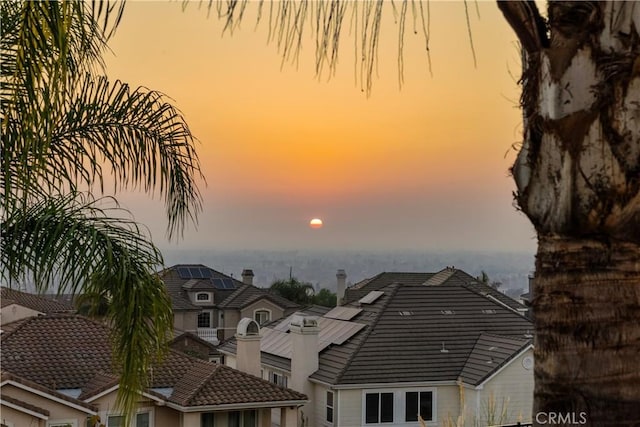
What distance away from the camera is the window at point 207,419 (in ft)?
48.6

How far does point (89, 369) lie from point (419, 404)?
25.7 ft

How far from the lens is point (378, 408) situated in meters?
18.5

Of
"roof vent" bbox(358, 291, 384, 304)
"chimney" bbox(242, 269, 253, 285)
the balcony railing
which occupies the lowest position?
the balcony railing

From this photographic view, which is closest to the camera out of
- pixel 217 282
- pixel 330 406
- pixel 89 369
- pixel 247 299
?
pixel 89 369

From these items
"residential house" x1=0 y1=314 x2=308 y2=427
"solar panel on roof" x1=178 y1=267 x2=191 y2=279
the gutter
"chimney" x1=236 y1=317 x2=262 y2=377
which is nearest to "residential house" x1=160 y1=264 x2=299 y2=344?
"solar panel on roof" x1=178 y1=267 x2=191 y2=279

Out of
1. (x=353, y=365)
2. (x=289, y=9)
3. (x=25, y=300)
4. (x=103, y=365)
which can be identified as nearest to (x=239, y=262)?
(x=353, y=365)

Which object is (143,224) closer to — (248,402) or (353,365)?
(248,402)

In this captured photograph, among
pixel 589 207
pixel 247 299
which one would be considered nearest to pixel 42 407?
pixel 589 207

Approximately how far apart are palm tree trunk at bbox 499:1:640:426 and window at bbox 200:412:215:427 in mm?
13211

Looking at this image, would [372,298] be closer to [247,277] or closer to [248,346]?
[248,346]

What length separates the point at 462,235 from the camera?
16812 mm

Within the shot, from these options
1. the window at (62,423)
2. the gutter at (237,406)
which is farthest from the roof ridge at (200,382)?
the window at (62,423)

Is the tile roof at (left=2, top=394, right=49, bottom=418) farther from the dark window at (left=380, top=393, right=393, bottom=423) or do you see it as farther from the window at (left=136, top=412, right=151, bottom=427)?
the dark window at (left=380, top=393, right=393, bottom=423)

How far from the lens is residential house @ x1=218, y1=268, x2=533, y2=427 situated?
1847cm
